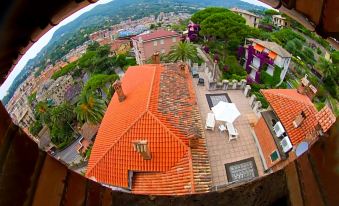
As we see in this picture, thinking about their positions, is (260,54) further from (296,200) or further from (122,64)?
(296,200)

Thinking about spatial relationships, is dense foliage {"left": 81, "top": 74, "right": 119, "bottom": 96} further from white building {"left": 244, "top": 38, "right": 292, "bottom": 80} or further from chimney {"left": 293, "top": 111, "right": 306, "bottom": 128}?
Result: chimney {"left": 293, "top": 111, "right": 306, "bottom": 128}

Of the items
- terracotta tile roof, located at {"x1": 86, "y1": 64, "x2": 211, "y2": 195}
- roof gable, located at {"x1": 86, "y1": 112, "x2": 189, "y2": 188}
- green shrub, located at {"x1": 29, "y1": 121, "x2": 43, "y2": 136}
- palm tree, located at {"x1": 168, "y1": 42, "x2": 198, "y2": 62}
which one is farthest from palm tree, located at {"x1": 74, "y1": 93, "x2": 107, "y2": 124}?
green shrub, located at {"x1": 29, "y1": 121, "x2": 43, "y2": 136}

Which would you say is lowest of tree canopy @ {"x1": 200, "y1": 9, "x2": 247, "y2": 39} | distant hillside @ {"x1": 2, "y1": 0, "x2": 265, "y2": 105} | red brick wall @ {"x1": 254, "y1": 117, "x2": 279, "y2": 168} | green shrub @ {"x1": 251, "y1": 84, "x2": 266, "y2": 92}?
distant hillside @ {"x1": 2, "y1": 0, "x2": 265, "y2": 105}

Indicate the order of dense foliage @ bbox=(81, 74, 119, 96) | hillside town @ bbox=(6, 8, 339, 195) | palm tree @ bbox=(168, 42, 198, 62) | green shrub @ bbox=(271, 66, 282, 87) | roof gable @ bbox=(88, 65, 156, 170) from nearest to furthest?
hillside town @ bbox=(6, 8, 339, 195), roof gable @ bbox=(88, 65, 156, 170), palm tree @ bbox=(168, 42, 198, 62), green shrub @ bbox=(271, 66, 282, 87), dense foliage @ bbox=(81, 74, 119, 96)

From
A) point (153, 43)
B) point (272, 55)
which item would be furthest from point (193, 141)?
point (153, 43)

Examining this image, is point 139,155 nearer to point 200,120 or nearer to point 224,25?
point 200,120

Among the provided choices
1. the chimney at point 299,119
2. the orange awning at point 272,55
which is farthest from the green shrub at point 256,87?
the chimney at point 299,119

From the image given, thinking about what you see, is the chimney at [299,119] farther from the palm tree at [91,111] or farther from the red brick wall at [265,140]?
the palm tree at [91,111]
